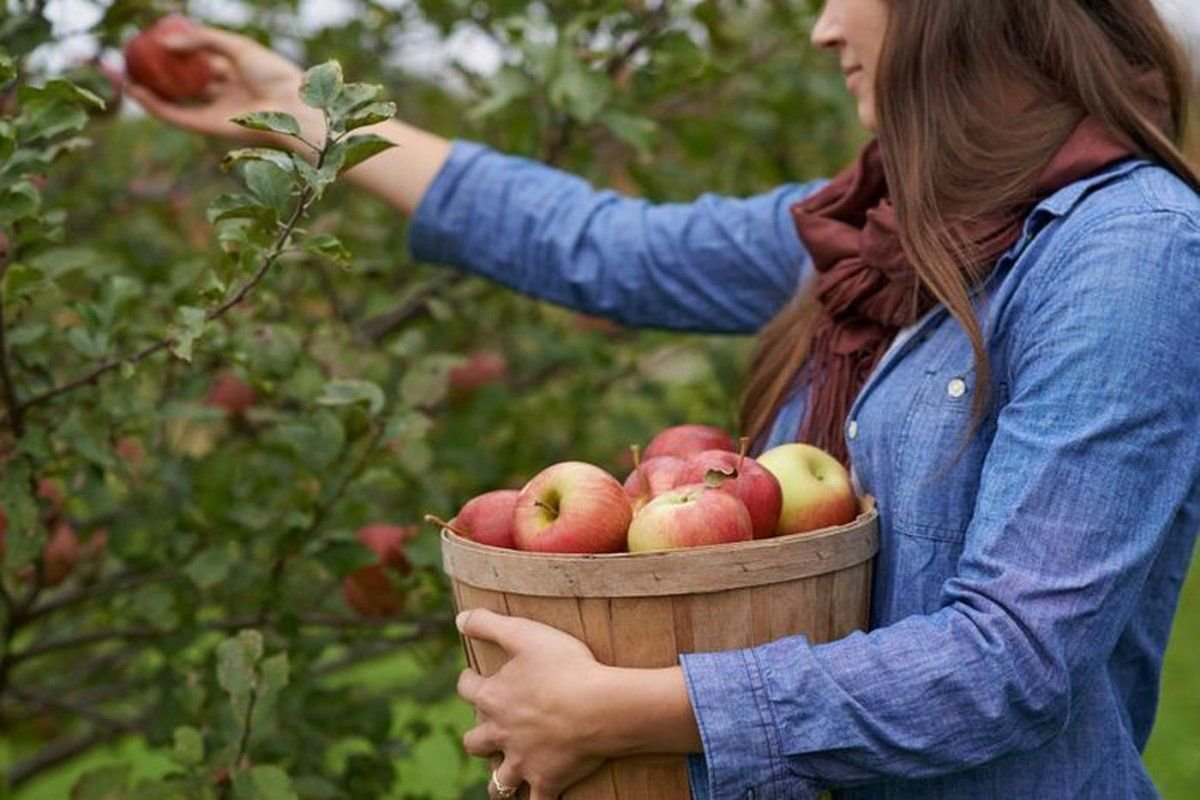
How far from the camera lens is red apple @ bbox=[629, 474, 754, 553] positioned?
4.32 feet

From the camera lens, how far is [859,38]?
5.17 feet

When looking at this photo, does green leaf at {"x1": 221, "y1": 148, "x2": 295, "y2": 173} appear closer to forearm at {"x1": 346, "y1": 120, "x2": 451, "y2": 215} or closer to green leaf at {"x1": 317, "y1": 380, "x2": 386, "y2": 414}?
green leaf at {"x1": 317, "y1": 380, "x2": 386, "y2": 414}

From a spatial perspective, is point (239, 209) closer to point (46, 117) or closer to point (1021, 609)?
point (46, 117)

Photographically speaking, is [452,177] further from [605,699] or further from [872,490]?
[605,699]

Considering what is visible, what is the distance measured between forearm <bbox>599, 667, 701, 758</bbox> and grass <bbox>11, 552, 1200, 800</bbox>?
1.89 m

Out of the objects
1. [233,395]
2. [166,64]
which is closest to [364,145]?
[166,64]

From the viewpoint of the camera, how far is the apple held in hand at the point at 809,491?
1471mm

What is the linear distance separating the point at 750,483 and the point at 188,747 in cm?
83

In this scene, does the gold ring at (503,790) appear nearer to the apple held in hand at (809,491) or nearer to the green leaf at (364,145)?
the apple held in hand at (809,491)

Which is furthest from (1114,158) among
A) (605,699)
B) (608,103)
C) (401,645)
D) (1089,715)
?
(401,645)

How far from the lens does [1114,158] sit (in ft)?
4.73

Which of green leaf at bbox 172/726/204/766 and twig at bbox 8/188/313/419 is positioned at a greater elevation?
twig at bbox 8/188/313/419

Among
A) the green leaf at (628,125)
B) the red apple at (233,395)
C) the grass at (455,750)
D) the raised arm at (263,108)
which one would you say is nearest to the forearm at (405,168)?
the raised arm at (263,108)

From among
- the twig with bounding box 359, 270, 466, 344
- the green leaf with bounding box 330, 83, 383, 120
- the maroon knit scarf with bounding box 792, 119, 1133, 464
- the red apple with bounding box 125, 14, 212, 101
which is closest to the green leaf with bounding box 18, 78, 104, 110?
the green leaf with bounding box 330, 83, 383, 120
